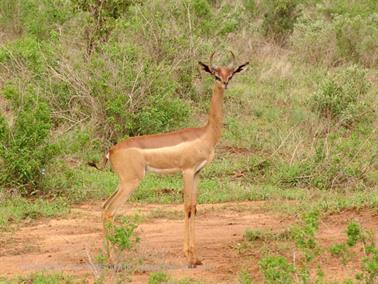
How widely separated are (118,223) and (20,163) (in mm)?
2047

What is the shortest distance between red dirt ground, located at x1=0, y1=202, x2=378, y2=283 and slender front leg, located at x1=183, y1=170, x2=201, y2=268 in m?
0.15

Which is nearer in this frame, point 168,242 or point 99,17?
point 168,242

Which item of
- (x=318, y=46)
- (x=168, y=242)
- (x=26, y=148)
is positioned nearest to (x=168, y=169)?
(x=168, y=242)

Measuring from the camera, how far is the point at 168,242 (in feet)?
30.6

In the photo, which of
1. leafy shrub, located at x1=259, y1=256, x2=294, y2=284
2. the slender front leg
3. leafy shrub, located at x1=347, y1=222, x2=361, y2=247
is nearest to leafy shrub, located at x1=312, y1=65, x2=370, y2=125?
the slender front leg

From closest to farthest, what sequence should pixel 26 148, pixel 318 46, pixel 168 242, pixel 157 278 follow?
pixel 157 278 < pixel 168 242 < pixel 26 148 < pixel 318 46

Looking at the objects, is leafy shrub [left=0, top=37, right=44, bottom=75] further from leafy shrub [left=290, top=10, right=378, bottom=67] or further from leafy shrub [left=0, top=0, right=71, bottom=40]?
leafy shrub [left=290, top=10, right=378, bottom=67]

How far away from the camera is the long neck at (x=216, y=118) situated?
29.4 feet

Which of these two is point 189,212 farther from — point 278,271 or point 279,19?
point 279,19

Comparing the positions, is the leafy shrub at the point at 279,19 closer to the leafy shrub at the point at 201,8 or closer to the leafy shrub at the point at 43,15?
the leafy shrub at the point at 201,8

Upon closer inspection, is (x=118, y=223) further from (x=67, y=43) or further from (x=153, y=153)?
(x=67, y=43)

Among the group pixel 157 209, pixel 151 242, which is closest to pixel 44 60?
pixel 157 209

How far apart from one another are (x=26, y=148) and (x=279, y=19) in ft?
44.9

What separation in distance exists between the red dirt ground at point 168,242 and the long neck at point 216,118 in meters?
1.07
